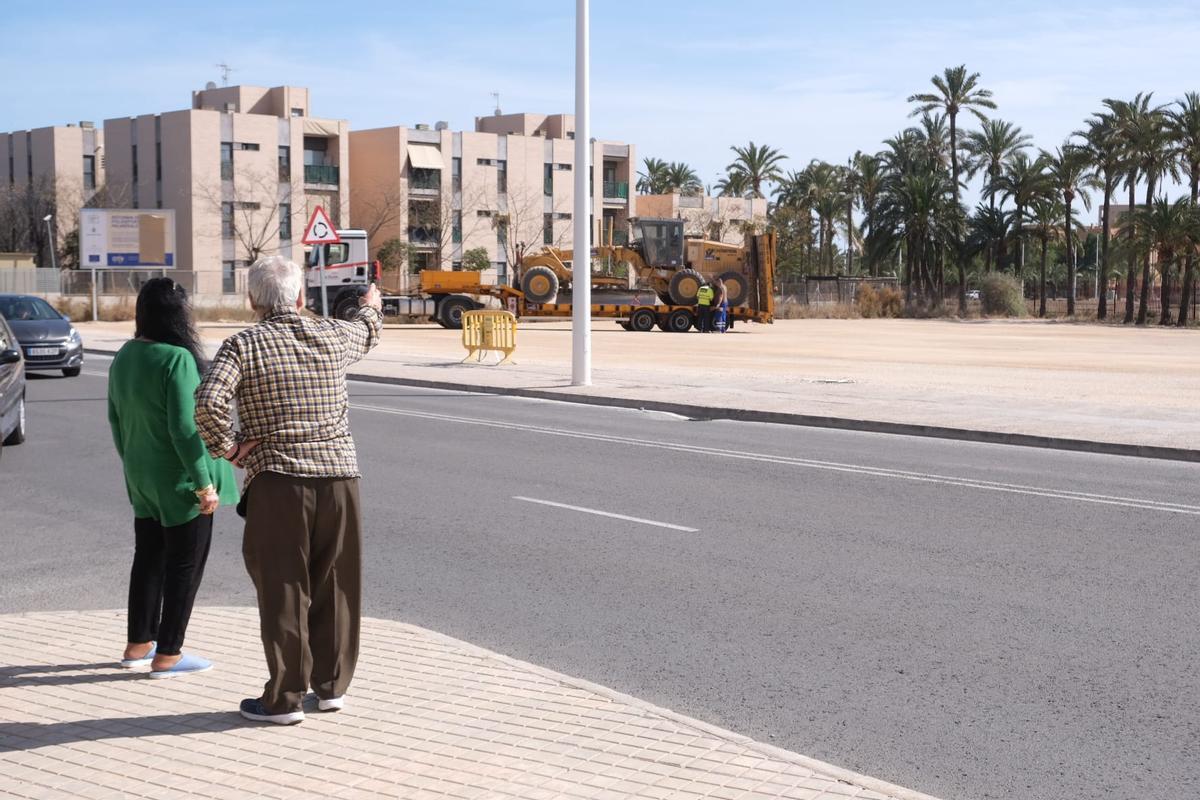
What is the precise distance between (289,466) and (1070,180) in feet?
267

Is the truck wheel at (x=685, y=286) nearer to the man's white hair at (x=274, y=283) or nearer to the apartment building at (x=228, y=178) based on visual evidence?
the apartment building at (x=228, y=178)

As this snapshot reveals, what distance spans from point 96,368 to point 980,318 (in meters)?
62.1

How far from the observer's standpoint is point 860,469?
13156 millimetres

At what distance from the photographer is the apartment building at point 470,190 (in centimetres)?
7850

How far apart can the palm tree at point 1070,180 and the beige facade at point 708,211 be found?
20860mm

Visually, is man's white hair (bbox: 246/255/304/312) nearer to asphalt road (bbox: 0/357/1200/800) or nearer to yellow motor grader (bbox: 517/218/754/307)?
asphalt road (bbox: 0/357/1200/800)

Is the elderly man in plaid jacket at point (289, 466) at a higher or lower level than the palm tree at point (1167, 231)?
lower

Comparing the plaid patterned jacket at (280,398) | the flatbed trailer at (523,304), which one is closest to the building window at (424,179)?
the flatbed trailer at (523,304)

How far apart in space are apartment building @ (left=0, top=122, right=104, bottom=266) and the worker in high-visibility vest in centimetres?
4339

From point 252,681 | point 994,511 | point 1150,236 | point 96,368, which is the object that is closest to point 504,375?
point 96,368

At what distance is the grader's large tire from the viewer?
1978 inches

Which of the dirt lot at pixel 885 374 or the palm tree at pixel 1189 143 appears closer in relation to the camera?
the dirt lot at pixel 885 374

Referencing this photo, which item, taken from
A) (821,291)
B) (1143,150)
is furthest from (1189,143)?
(821,291)

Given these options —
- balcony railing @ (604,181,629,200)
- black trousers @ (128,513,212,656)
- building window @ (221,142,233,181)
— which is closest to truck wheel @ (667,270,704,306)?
building window @ (221,142,233,181)
